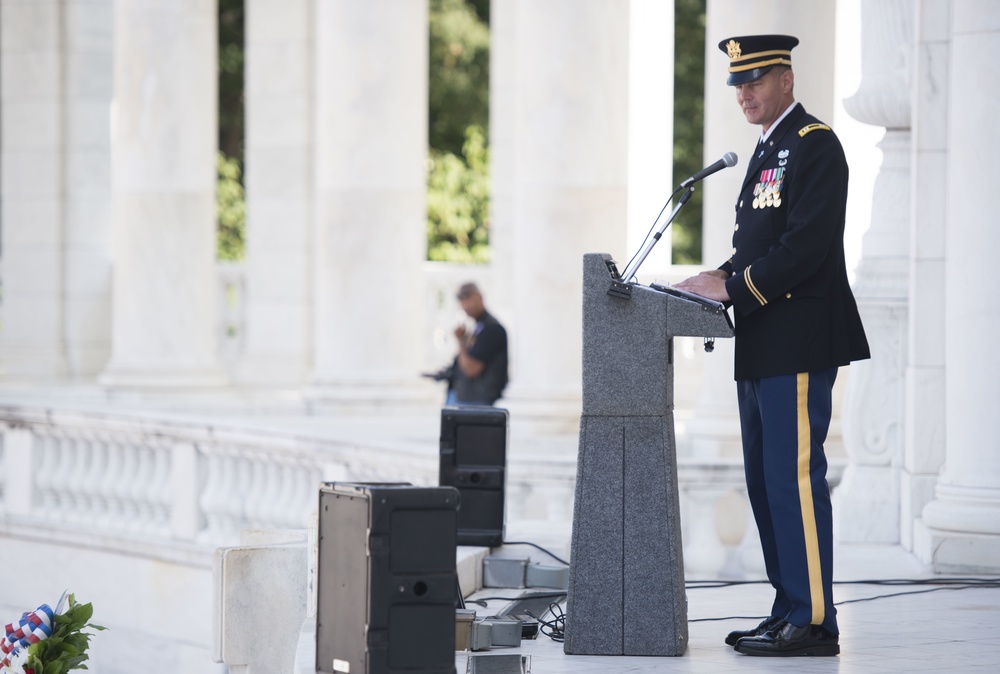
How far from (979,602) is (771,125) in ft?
21.4

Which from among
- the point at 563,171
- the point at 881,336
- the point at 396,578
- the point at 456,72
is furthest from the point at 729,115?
the point at 456,72

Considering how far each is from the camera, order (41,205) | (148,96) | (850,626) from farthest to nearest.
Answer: (41,205) → (148,96) → (850,626)

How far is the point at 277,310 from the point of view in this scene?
53.1 metres

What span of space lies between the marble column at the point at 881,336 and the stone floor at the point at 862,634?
1888mm

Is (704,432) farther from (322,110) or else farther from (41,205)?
(41,205)

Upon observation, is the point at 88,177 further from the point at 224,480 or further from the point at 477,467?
the point at 477,467

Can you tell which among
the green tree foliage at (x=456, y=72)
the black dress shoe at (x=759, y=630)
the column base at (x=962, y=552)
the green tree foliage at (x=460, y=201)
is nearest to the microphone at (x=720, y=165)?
the black dress shoe at (x=759, y=630)

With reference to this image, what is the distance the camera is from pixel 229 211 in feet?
282

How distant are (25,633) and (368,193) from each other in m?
21.8

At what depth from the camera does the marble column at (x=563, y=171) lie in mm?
35438

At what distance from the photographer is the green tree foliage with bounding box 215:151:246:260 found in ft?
282

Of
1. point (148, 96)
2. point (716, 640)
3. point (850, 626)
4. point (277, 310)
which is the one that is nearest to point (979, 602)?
point (850, 626)

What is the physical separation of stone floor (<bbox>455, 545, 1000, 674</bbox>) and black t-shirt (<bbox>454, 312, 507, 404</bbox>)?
46.6 ft

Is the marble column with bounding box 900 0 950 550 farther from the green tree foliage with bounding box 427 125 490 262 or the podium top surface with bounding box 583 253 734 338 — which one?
the green tree foliage with bounding box 427 125 490 262
